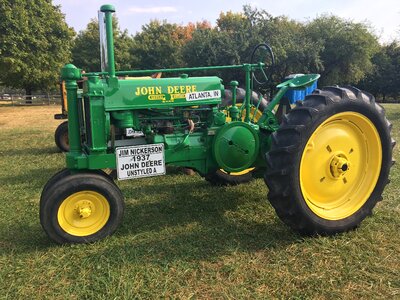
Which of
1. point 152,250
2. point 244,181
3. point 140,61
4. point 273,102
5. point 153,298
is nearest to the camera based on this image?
point 153,298

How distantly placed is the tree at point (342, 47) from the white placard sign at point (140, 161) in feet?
92.9

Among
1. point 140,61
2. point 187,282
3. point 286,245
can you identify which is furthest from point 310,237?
point 140,61

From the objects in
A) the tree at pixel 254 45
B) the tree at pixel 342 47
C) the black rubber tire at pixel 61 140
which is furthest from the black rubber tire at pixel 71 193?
the tree at pixel 342 47

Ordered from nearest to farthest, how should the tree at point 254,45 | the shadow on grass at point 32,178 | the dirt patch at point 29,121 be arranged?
1. the shadow on grass at point 32,178
2. the dirt patch at point 29,121
3. the tree at point 254,45

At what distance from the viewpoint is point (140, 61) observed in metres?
38.5

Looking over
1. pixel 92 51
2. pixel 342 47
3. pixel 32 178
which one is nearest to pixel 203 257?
pixel 32 178

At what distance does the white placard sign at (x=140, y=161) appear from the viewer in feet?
11.7

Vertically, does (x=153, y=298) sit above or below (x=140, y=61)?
below

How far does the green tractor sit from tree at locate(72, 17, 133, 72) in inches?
1313

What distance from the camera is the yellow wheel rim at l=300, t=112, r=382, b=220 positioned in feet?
11.4

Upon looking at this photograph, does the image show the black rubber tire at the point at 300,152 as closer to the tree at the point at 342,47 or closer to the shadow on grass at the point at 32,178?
the shadow on grass at the point at 32,178

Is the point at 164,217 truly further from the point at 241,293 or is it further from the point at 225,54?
the point at 225,54

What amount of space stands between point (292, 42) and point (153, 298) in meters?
29.0

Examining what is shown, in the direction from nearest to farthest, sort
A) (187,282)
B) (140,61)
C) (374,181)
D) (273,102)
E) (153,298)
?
(153,298)
(187,282)
(374,181)
(273,102)
(140,61)
